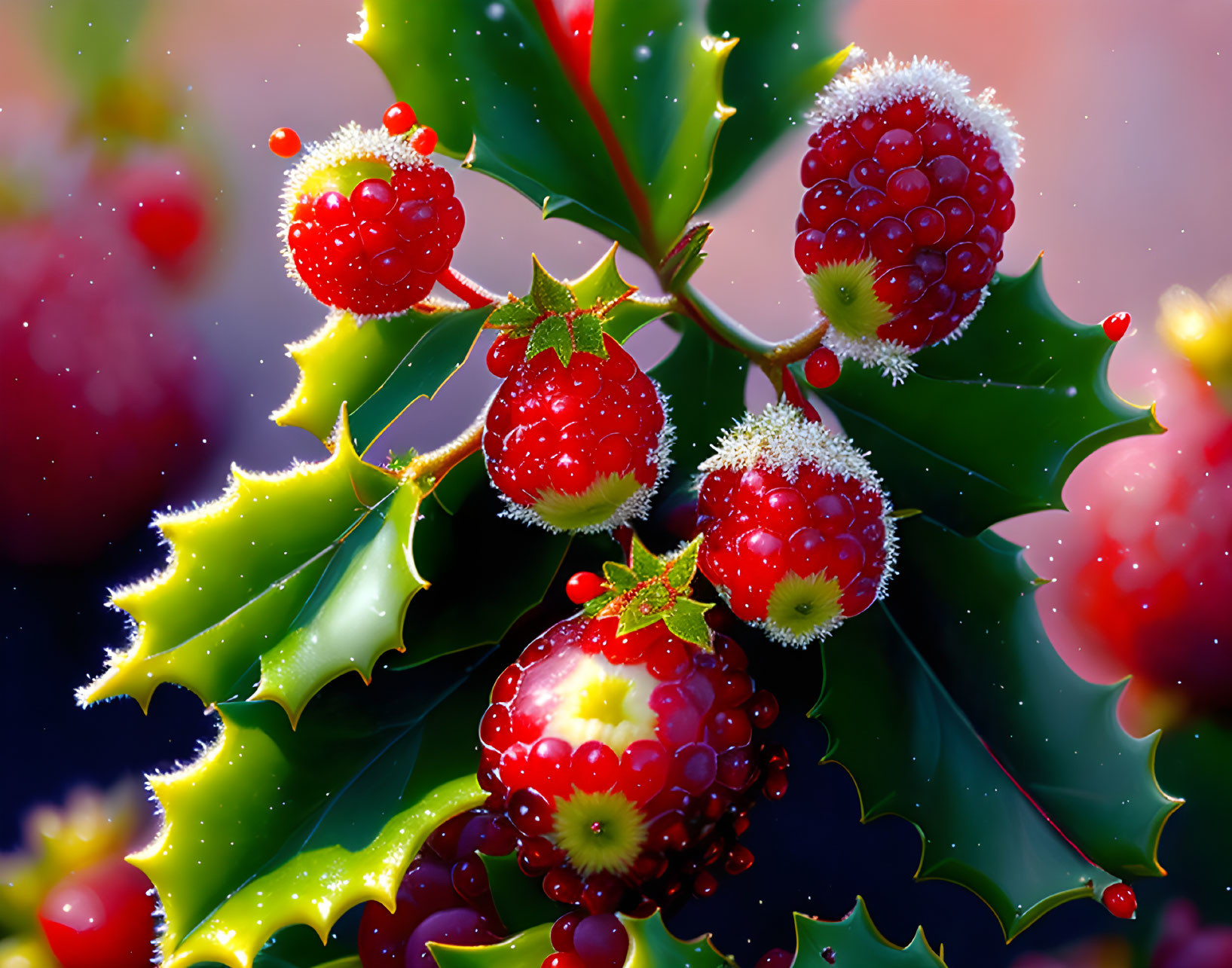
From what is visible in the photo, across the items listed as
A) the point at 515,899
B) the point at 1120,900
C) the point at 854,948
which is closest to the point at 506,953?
the point at 515,899

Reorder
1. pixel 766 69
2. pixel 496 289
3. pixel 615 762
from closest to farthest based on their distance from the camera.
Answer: pixel 615 762 → pixel 766 69 → pixel 496 289

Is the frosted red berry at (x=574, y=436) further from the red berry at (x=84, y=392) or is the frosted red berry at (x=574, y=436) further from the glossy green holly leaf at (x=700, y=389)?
the red berry at (x=84, y=392)

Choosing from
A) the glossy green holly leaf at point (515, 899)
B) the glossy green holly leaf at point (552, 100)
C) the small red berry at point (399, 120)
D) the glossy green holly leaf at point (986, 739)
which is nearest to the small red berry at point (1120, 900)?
the glossy green holly leaf at point (986, 739)

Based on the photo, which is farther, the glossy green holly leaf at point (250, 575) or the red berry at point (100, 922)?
the red berry at point (100, 922)

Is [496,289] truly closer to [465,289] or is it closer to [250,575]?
[465,289]

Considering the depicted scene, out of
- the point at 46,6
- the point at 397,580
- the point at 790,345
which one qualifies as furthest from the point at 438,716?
the point at 46,6

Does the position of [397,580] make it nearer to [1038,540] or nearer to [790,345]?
[790,345]
